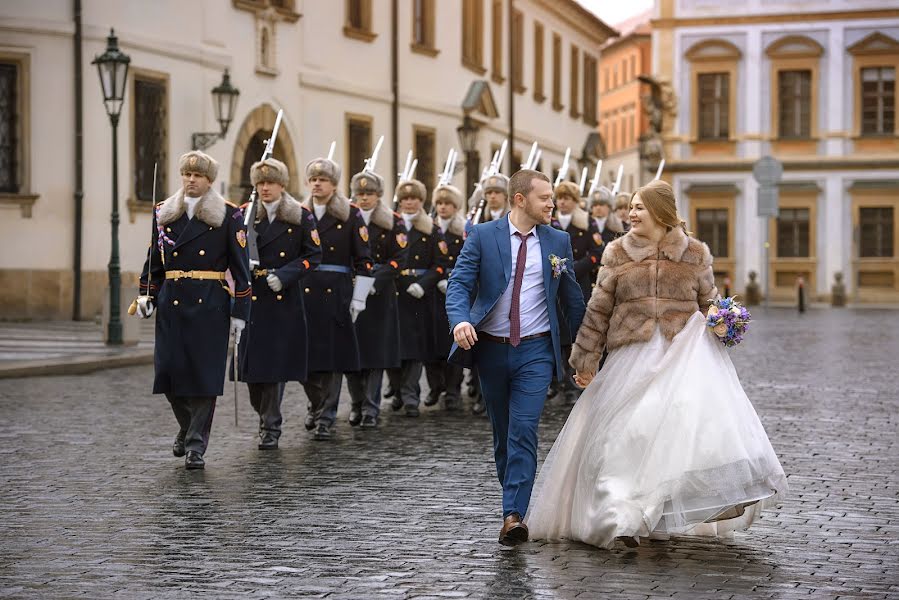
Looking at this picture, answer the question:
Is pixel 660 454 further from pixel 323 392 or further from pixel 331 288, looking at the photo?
pixel 331 288

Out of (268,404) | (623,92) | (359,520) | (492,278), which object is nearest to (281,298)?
(268,404)

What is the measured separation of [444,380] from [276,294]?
336 centimetres

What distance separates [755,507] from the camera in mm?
7648

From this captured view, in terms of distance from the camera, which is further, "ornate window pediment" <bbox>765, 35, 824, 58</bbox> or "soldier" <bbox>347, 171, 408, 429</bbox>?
"ornate window pediment" <bbox>765, 35, 824, 58</bbox>

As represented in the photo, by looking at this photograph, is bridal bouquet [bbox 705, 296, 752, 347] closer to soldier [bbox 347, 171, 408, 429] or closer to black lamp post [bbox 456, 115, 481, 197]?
soldier [bbox 347, 171, 408, 429]

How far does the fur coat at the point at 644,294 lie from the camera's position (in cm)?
781

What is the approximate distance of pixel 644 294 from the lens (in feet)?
25.7

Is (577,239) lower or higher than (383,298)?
higher

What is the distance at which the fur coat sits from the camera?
7.81 metres

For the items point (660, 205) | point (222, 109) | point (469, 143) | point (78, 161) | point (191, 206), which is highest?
point (469, 143)

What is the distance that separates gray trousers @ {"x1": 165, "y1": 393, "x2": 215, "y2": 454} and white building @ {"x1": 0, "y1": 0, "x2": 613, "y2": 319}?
12092 millimetres

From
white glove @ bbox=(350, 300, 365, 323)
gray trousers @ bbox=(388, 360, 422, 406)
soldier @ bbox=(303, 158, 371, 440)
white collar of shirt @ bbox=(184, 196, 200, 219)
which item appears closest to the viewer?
white collar of shirt @ bbox=(184, 196, 200, 219)

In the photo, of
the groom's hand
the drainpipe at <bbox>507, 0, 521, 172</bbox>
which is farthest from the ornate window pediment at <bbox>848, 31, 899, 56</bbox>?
the groom's hand

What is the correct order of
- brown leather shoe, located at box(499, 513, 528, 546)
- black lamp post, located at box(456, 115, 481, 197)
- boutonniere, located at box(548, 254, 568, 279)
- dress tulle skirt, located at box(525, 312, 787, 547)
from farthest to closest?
black lamp post, located at box(456, 115, 481, 197) < boutonniere, located at box(548, 254, 568, 279) < brown leather shoe, located at box(499, 513, 528, 546) < dress tulle skirt, located at box(525, 312, 787, 547)
